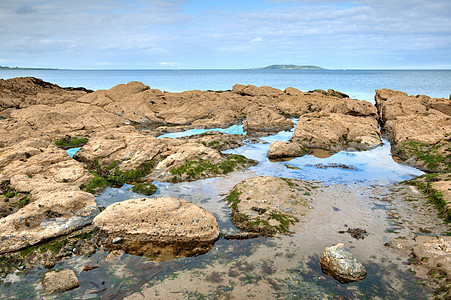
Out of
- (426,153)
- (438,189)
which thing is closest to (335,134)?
(426,153)

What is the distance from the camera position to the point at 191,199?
552 inches

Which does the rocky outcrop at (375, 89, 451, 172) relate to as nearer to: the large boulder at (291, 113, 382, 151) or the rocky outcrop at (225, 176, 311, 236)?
the large boulder at (291, 113, 382, 151)

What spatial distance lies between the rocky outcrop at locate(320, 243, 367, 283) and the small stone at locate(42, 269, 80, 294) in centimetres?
731

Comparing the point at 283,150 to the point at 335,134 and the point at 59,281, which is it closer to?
the point at 335,134

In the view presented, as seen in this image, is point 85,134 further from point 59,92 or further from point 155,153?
point 59,92

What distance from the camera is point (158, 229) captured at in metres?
10.5

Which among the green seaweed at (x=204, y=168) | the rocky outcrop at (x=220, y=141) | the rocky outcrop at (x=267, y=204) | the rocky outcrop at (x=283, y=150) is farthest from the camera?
the rocky outcrop at (x=220, y=141)

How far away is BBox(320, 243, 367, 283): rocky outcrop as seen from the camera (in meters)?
8.38

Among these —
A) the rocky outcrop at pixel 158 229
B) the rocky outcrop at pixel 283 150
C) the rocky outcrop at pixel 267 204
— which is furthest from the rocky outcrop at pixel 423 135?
the rocky outcrop at pixel 158 229

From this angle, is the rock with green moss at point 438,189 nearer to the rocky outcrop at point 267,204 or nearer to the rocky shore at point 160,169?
the rocky shore at point 160,169

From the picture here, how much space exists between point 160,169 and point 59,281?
9551mm

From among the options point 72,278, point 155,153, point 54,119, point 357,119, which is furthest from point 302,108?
point 72,278

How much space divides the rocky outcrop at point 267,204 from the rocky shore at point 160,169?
0.05 m

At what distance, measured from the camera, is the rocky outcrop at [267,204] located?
11203mm
